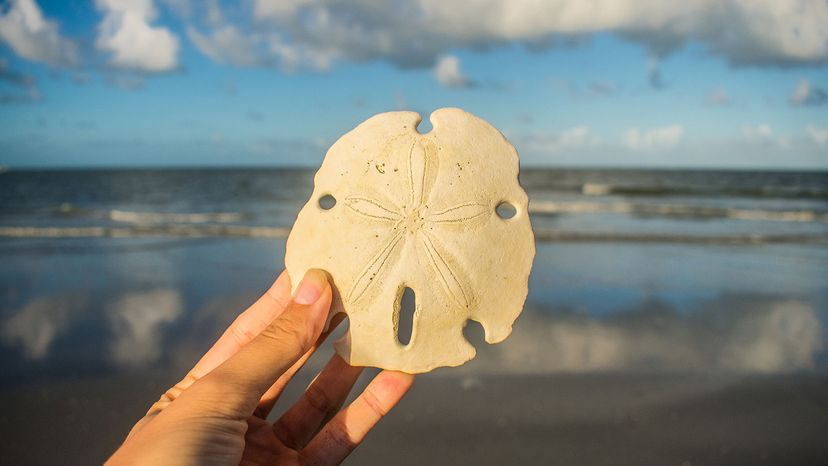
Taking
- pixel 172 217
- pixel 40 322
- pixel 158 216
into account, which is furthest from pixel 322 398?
pixel 158 216

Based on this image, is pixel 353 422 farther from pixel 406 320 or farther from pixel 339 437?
pixel 406 320

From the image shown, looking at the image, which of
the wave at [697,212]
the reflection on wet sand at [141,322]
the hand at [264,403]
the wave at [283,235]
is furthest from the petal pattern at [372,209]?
the wave at [697,212]

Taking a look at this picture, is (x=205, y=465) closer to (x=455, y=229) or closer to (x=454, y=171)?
(x=455, y=229)

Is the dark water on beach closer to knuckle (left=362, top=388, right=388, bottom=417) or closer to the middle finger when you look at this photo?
the middle finger

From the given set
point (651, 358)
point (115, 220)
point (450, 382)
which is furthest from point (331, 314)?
point (115, 220)

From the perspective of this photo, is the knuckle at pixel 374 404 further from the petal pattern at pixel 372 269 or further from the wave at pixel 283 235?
the wave at pixel 283 235

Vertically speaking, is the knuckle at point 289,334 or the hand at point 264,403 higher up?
the knuckle at point 289,334
